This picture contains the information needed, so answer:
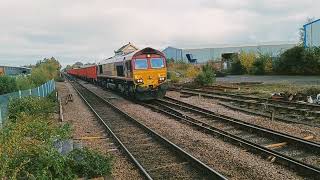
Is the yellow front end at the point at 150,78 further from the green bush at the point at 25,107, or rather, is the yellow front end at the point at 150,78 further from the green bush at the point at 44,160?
the green bush at the point at 44,160

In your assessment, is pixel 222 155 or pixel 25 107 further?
pixel 25 107

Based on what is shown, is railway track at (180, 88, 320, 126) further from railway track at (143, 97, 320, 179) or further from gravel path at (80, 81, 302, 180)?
gravel path at (80, 81, 302, 180)

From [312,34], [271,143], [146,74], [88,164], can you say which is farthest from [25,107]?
[312,34]

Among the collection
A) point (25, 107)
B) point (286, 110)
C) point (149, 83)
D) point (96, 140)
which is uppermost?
point (149, 83)

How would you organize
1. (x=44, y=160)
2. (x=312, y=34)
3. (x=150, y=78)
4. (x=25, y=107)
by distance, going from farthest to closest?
(x=312, y=34) < (x=150, y=78) < (x=25, y=107) < (x=44, y=160)

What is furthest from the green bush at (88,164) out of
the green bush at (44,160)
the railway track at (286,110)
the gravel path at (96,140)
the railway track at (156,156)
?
the railway track at (286,110)

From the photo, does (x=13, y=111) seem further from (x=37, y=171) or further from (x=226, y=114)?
(x=37, y=171)

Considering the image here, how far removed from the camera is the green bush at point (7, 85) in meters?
20.5

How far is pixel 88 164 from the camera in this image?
300 inches

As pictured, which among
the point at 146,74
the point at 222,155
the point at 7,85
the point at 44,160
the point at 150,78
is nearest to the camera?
the point at 44,160

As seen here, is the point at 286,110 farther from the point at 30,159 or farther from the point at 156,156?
the point at 30,159

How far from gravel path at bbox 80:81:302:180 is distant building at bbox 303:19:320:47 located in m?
33.6

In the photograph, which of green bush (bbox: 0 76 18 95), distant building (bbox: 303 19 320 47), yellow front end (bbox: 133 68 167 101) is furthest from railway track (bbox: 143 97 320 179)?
distant building (bbox: 303 19 320 47)

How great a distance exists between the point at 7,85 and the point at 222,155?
49.1 feet
